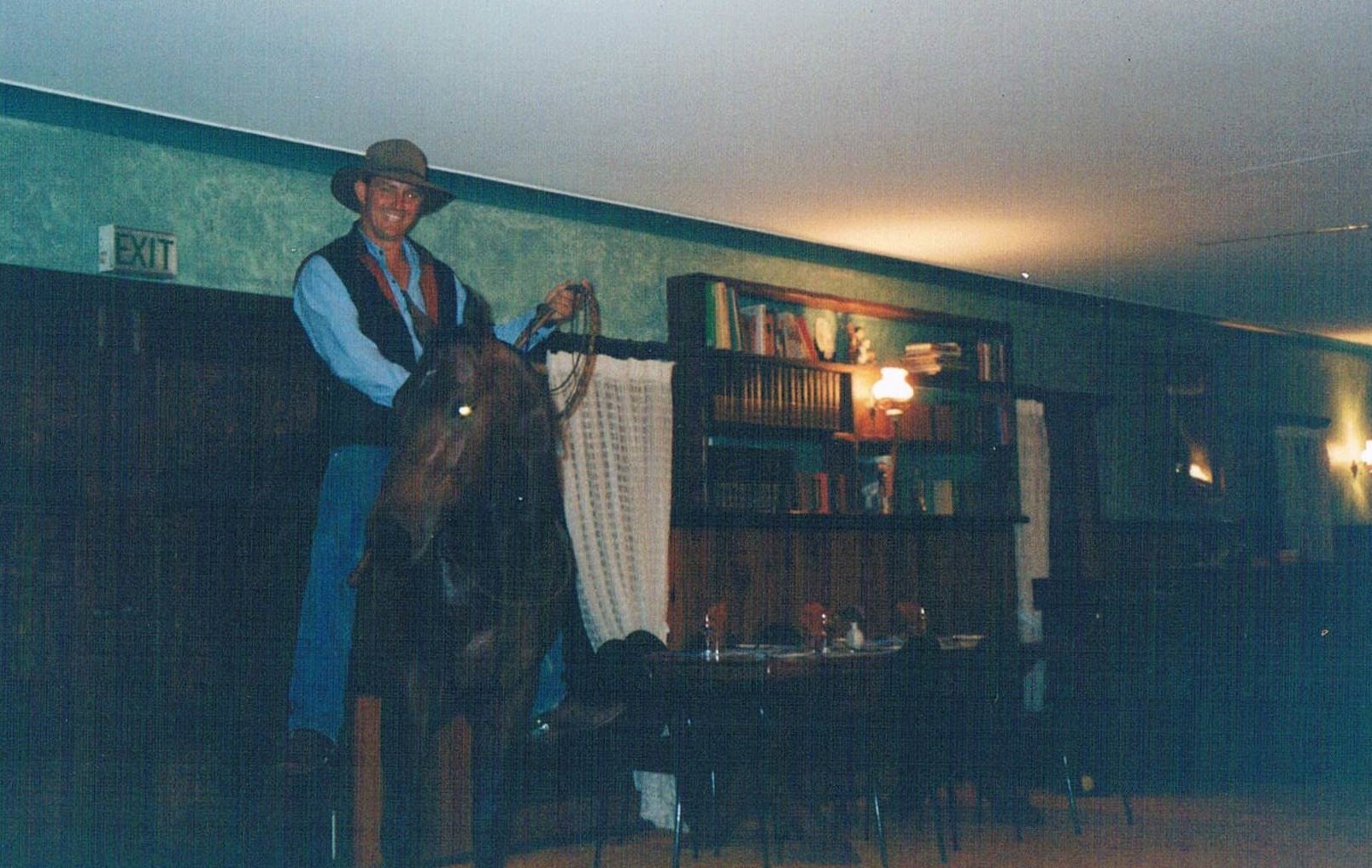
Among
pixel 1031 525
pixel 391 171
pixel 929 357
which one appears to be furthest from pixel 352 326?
pixel 1031 525

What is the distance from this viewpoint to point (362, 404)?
520 cm

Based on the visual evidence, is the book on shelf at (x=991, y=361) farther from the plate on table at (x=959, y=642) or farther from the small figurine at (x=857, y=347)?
the plate on table at (x=959, y=642)

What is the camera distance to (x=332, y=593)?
559 cm

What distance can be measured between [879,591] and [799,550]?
29.1 inches

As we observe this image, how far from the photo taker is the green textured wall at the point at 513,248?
5.76 m

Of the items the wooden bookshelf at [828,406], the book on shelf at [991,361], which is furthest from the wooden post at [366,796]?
the book on shelf at [991,361]

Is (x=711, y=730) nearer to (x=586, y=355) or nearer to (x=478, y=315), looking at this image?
(x=586, y=355)

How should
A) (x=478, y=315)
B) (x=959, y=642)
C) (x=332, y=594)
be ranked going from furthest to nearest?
(x=959, y=642)
(x=332, y=594)
(x=478, y=315)

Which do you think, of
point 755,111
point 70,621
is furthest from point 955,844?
point 70,621

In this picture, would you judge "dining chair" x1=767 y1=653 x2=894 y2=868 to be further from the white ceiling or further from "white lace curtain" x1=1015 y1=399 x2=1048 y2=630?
"white lace curtain" x1=1015 y1=399 x2=1048 y2=630

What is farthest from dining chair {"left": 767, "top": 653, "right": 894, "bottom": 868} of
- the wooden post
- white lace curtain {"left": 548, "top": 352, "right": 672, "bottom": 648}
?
the wooden post

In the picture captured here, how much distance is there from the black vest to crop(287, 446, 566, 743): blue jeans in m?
0.27

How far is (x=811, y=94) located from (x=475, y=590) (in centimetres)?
278

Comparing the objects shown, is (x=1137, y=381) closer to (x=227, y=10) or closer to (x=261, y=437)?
(x=261, y=437)
